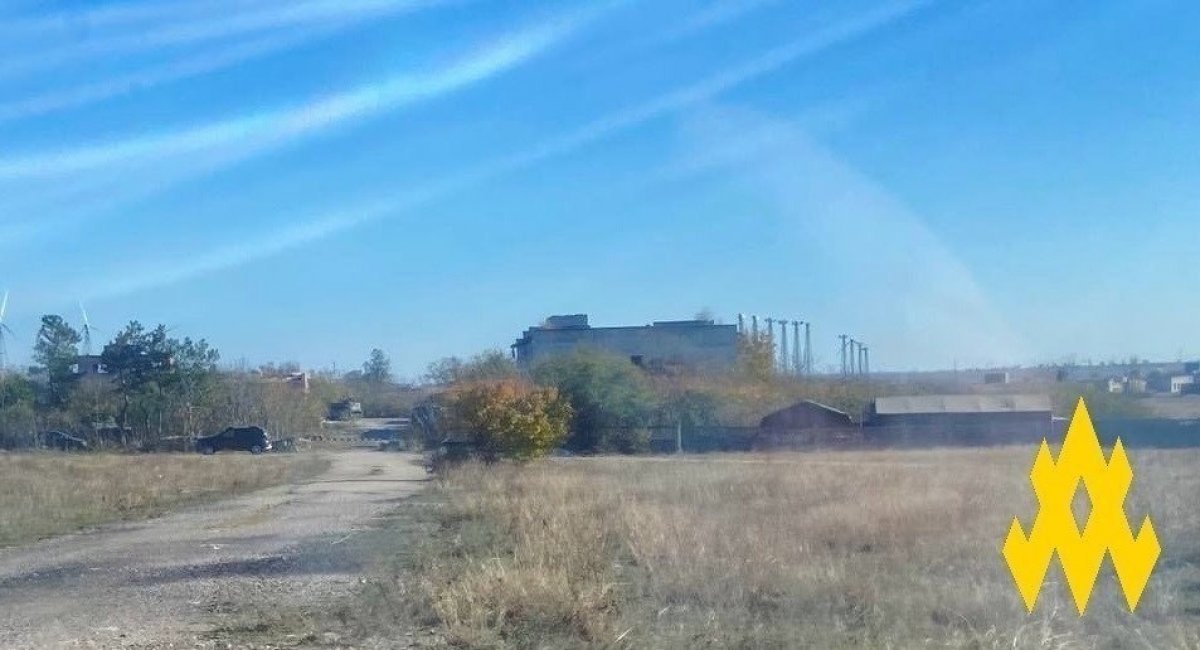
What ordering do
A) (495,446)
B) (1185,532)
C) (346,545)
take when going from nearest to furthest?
1. (1185,532)
2. (346,545)
3. (495,446)

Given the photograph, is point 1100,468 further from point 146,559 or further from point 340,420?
point 340,420

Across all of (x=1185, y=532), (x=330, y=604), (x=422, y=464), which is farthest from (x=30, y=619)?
(x=422, y=464)

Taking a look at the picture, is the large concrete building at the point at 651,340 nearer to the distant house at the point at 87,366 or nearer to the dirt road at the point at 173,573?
the distant house at the point at 87,366

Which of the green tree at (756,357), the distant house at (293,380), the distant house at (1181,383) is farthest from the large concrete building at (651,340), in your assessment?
the distant house at (1181,383)

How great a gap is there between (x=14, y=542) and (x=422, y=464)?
3202cm

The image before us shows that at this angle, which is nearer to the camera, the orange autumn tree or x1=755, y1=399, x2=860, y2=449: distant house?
the orange autumn tree

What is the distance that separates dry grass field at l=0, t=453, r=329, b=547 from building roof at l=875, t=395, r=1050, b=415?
23.8 metres

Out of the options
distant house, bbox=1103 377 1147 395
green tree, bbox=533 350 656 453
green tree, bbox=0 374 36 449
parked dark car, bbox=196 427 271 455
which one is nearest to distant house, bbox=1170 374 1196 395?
distant house, bbox=1103 377 1147 395

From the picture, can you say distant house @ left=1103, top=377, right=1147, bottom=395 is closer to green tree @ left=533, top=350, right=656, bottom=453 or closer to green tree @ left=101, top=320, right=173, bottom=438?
green tree @ left=533, top=350, right=656, bottom=453

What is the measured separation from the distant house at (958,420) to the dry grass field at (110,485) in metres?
23.3

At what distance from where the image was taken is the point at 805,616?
44.4 feet

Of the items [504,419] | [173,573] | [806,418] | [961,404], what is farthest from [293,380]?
[173,573]

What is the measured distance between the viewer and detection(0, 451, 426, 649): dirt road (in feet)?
47.6

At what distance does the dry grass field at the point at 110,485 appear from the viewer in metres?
31.5
